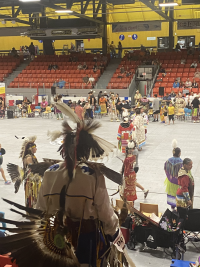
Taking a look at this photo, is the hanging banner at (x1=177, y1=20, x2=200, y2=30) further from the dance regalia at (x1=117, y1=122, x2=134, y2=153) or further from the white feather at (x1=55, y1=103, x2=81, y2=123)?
the white feather at (x1=55, y1=103, x2=81, y2=123)

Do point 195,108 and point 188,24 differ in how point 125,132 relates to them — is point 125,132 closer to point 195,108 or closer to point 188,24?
point 195,108

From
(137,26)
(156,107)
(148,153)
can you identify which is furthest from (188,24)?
(148,153)

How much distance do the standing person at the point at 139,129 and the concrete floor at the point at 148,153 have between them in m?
0.27

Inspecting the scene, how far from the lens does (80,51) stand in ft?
87.3

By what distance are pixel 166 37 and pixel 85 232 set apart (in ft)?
86.9

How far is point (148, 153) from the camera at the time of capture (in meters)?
9.23

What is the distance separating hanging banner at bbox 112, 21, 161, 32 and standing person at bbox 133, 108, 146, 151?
16675 millimetres

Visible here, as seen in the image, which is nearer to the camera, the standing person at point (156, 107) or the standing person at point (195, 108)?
the standing person at point (195, 108)

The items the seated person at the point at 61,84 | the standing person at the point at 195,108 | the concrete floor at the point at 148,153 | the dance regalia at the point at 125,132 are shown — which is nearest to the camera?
the concrete floor at the point at 148,153

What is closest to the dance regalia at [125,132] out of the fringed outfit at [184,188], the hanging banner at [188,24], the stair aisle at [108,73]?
the fringed outfit at [184,188]

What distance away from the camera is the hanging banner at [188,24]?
23.4 metres

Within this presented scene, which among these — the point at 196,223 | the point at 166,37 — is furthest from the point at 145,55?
the point at 196,223

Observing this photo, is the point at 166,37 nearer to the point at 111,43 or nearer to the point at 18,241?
the point at 111,43

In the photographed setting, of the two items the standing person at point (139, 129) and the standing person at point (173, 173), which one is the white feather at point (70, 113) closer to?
the standing person at point (173, 173)
